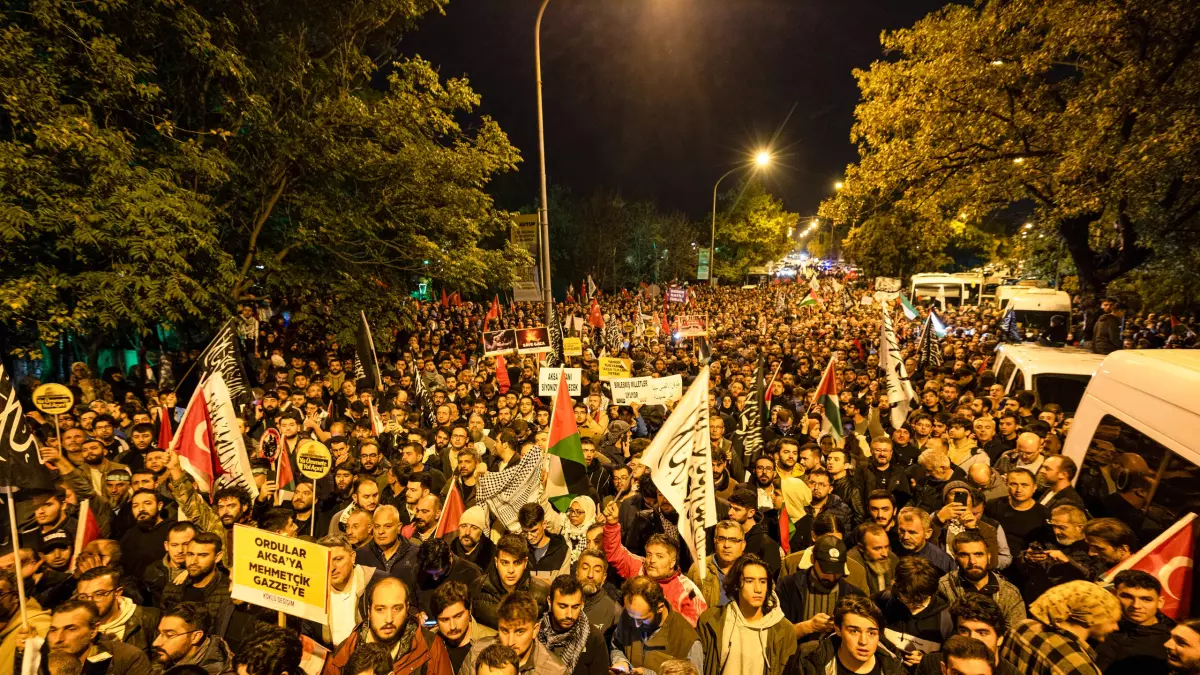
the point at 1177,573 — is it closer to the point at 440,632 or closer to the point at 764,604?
the point at 764,604

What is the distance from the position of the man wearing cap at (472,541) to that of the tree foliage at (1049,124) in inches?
480

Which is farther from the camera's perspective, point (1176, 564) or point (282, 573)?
point (282, 573)

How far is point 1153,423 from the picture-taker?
3.86m

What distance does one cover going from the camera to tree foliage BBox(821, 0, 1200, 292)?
33.3ft

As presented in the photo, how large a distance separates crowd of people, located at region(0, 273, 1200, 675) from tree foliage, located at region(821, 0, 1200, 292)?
20.3ft

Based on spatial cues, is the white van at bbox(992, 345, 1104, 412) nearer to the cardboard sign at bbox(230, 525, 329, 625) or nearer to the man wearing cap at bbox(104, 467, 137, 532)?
the cardboard sign at bbox(230, 525, 329, 625)

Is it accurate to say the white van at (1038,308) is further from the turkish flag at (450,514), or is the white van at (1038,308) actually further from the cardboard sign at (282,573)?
the cardboard sign at (282,573)

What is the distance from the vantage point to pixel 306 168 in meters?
13.2

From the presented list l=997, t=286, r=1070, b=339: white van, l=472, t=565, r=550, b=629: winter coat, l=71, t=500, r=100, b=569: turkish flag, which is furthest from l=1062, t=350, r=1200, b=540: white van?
l=997, t=286, r=1070, b=339: white van

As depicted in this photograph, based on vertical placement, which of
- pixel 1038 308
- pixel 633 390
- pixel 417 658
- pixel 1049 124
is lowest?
pixel 417 658

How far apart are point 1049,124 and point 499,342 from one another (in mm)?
12293

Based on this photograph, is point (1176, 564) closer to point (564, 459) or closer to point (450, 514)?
point (564, 459)

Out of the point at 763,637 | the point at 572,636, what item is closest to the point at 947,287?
the point at 763,637

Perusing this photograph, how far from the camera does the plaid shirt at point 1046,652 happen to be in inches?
114
